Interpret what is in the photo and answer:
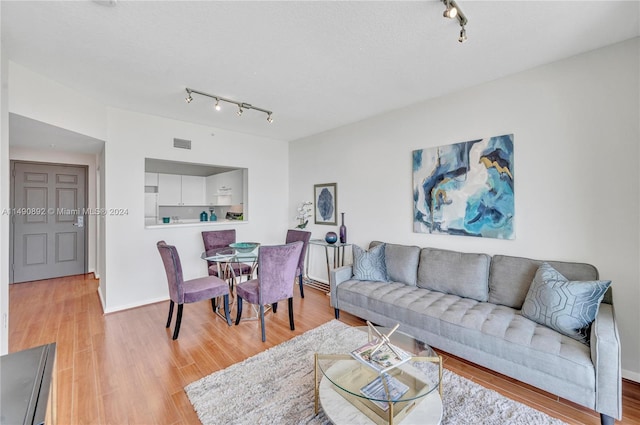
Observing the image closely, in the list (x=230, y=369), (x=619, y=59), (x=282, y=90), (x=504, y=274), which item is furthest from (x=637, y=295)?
(x=282, y=90)

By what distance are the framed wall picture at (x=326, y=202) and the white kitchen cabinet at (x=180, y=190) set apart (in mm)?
3477

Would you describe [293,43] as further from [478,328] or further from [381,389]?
[478,328]

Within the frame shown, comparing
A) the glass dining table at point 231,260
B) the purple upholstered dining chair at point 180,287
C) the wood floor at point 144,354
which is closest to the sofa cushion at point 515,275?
the wood floor at point 144,354

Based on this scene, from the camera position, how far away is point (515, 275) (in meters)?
2.48

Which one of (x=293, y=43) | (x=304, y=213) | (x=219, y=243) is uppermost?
(x=293, y=43)

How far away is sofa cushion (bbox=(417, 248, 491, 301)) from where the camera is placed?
263cm

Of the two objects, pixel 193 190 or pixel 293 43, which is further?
pixel 193 190

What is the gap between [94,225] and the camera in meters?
5.30

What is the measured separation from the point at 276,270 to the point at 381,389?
5.26ft

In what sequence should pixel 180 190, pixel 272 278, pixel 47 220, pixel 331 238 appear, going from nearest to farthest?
pixel 272 278
pixel 331 238
pixel 47 220
pixel 180 190

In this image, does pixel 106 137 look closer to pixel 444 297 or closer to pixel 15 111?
pixel 15 111

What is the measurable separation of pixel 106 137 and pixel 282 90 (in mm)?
2352

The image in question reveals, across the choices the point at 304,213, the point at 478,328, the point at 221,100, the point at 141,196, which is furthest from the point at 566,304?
the point at 141,196

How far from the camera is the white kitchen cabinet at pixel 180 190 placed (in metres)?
6.11
